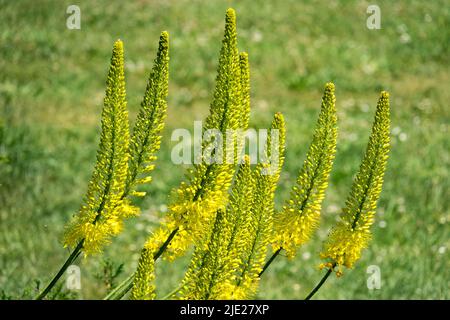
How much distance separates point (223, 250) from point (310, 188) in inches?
30.2

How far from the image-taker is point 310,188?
3494 mm

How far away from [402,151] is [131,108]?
4.56 metres

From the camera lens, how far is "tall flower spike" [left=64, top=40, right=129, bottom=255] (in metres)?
3.14

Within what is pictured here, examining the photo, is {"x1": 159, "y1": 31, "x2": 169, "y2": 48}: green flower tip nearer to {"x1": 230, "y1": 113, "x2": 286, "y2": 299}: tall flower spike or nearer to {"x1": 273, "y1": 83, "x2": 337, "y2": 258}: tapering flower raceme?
{"x1": 230, "y1": 113, "x2": 286, "y2": 299}: tall flower spike

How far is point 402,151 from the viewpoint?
1165cm

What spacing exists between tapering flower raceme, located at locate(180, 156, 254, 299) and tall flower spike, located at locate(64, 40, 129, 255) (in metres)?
0.46

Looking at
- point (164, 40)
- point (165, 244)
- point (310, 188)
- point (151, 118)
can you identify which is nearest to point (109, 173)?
point (151, 118)

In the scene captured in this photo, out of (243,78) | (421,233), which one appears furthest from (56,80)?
(243,78)

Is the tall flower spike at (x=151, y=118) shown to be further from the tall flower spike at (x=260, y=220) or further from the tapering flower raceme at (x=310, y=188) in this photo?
the tapering flower raceme at (x=310, y=188)

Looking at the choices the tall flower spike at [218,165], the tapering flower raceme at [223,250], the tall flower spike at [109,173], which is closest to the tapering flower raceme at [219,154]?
the tall flower spike at [218,165]

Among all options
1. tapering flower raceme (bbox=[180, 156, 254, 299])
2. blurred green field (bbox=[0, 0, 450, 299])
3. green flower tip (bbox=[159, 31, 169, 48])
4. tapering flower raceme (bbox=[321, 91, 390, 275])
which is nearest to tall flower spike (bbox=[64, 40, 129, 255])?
green flower tip (bbox=[159, 31, 169, 48])

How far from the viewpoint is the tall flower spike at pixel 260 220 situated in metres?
3.21
